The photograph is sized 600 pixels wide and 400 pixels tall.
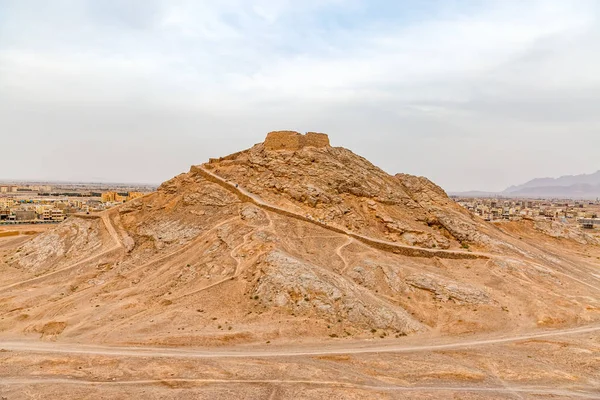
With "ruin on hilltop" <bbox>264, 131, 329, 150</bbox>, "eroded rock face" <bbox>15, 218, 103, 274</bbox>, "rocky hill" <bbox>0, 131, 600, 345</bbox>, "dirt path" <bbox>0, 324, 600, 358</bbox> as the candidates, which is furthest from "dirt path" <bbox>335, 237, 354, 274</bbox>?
"eroded rock face" <bbox>15, 218, 103, 274</bbox>

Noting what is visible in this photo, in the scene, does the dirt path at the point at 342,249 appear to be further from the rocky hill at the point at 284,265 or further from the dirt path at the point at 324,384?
the dirt path at the point at 324,384

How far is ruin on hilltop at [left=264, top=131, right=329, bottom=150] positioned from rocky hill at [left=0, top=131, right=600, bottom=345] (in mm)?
129

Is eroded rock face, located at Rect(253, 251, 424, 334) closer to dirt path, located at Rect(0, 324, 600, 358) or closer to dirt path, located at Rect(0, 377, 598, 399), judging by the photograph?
dirt path, located at Rect(0, 324, 600, 358)

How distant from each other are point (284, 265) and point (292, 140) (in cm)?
2162

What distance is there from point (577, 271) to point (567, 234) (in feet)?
69.4

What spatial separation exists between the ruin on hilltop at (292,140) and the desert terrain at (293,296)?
0.79 feet

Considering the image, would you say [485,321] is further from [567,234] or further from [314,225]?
[567,234]

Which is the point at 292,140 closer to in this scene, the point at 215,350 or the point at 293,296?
the point at 293,296

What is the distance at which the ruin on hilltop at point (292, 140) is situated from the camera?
50.4 meters

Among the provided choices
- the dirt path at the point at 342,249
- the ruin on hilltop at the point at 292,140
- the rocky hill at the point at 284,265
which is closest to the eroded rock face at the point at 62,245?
the rocky hill at the point at 284,265

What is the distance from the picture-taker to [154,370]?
22234 mm

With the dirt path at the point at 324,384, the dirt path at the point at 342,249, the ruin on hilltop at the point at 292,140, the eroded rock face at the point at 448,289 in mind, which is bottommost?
the dirt path at the point at 324,384

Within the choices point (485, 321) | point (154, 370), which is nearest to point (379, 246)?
point (485, 321)

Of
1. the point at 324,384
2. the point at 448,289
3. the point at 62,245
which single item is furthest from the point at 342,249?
Result: the point at 62,245
